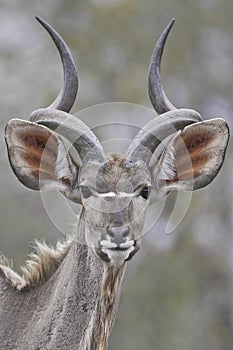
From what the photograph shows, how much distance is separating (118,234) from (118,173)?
46 centimetres

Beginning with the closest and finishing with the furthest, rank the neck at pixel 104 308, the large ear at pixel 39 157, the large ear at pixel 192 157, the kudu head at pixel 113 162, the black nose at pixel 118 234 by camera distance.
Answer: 1. the black nose at pixel 118 234
2. the kudu head at pixel 113 162
3. the neck at pixel 104 308
4. the large ear at pixel 39 157
5. the large ear at pixel 192 157

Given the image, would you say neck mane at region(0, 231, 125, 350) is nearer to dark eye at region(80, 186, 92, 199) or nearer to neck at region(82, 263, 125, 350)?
neck at region(82, 263, 125, 350)

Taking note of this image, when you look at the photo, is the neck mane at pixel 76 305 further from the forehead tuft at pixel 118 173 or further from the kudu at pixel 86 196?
the forehead tuft at pixel 118 173

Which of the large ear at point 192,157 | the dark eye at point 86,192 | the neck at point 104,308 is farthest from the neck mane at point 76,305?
the large ear at point 192,157

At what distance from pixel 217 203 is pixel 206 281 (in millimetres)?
1380

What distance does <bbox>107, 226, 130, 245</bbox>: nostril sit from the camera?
7.64m

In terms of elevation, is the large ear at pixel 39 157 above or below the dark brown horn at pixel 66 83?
below

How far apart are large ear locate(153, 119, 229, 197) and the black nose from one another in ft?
2.15

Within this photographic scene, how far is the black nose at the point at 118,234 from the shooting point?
301 inches

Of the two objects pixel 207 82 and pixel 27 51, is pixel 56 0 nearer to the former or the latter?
pixel 27 51

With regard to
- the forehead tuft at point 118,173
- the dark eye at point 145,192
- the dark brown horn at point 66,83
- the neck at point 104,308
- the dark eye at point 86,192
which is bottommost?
the neck at point 104,308

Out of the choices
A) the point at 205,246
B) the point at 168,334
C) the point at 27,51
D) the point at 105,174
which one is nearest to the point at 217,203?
the point at 205,246

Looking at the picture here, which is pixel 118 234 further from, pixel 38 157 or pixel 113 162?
pixel 38 157

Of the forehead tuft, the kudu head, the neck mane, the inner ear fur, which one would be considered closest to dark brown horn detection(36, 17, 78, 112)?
the kudu head
